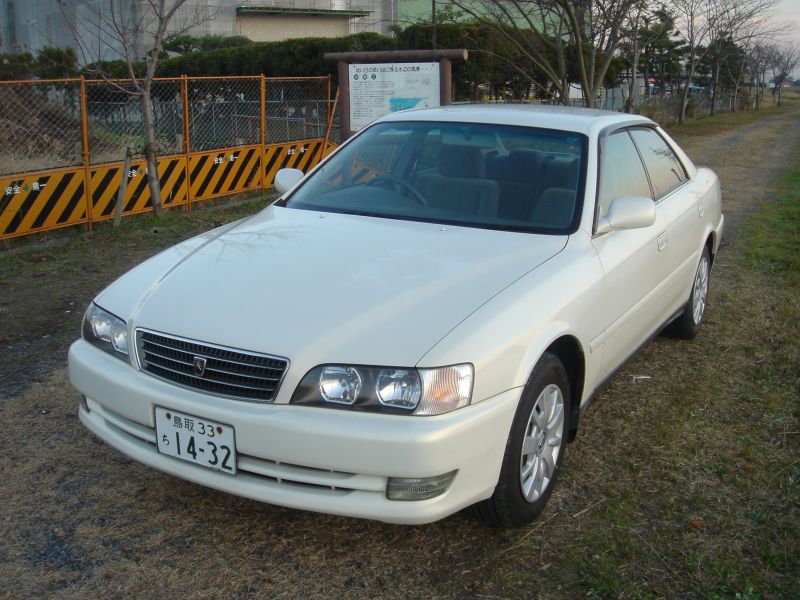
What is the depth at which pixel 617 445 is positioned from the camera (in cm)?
404

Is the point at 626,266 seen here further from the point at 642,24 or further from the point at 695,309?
the point at 642,24

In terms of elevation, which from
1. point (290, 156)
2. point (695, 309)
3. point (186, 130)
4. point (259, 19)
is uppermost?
point (259, 19)

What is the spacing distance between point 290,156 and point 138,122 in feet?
7.83

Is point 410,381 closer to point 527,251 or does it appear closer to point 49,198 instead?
point 527,251

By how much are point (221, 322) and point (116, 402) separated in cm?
54

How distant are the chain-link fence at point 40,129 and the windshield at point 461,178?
6.94 metres

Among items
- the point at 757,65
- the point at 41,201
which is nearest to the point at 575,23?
the point at 41,201

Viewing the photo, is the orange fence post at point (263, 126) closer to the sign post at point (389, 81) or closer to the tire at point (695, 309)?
the sign post at point (389, 81)

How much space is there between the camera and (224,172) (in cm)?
1155

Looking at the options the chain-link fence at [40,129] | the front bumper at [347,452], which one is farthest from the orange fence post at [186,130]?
the front bumper at [347,452]

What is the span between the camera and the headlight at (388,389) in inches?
106

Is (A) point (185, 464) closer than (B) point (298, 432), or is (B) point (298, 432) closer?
(B) point (298, 432)

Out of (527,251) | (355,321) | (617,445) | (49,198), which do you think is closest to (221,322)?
(355,321)

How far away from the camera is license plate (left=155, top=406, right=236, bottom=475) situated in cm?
283
